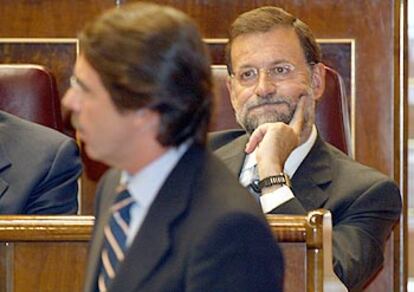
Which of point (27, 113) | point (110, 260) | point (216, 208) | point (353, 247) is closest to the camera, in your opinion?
point (216, 208)

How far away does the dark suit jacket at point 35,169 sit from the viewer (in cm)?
274

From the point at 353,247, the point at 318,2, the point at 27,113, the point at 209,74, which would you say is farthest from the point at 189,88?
the point at 318,2

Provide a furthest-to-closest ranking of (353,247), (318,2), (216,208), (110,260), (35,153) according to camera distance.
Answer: (318,2) → (35,153) → (353,247) → (110,260) → (216,208)

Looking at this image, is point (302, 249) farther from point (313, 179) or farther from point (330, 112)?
point (330, 112)

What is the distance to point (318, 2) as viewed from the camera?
342 cm

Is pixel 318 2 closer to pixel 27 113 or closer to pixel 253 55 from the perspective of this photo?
pixel 253 55

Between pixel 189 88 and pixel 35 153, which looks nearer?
pixel 189 88

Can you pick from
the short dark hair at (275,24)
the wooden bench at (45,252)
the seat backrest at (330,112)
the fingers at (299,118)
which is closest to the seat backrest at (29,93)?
the seat backrest at (330,112)

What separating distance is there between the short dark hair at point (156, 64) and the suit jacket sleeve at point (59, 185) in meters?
1.37

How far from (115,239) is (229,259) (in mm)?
193

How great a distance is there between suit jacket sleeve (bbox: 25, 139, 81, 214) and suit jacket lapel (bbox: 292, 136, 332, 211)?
0.58m

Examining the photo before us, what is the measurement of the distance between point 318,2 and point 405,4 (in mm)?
294

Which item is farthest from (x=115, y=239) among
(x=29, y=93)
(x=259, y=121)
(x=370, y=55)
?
(x=370, y=55)

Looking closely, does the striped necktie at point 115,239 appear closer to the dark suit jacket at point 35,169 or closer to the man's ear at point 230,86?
the dark suit jacket at point 35,169
